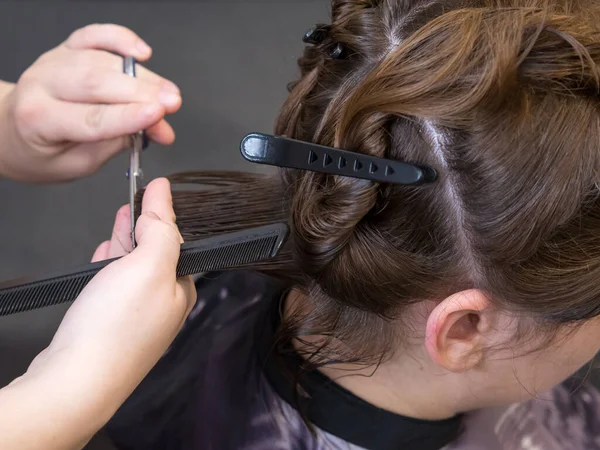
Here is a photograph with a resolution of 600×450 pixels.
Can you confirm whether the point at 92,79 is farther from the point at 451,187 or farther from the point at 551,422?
the point at 551,422

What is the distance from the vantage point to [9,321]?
1.45 meters

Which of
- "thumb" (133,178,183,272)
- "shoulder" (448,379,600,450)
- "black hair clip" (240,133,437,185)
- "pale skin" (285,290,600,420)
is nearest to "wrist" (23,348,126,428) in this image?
"thumb" (133,178,183,272)

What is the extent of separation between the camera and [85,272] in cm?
81

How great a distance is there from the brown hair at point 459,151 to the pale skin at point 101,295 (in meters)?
0.21

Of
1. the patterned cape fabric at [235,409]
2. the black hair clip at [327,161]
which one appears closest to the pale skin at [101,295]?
the black hair clip at [327,161]

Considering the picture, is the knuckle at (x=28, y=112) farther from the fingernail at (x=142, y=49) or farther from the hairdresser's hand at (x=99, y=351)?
the hairdresser's hand at (x=99, y=351)

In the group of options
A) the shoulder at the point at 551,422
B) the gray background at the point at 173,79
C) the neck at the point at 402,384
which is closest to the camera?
the neck at the point at 402,384

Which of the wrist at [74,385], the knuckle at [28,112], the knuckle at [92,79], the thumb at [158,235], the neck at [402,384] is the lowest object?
the neck at [402,384]

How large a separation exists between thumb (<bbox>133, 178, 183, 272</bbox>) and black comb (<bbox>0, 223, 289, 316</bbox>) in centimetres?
5

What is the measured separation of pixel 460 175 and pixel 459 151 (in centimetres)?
3

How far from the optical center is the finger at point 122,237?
1.07 m

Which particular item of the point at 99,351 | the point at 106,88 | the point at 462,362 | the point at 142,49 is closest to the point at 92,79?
the point at 106,88

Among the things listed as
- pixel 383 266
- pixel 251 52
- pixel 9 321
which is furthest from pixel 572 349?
pixel 251 52

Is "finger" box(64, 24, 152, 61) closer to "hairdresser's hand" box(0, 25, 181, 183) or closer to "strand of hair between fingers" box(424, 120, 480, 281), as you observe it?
"hairdresser's hand" box(0, 25, 181, 183)
